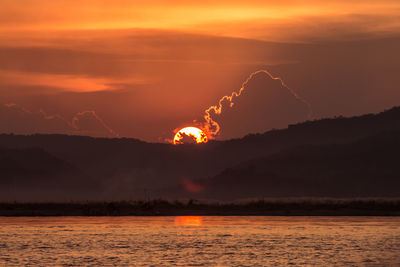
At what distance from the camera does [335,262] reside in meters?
61.7

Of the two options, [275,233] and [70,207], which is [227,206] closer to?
[70,207]

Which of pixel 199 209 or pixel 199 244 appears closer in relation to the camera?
pixel 199 244

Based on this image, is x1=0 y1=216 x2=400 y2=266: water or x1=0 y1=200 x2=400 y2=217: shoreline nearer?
x1=0 y1=216 x2=400 y2=266: water

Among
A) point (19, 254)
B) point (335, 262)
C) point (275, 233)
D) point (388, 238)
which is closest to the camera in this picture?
point (335, 262)

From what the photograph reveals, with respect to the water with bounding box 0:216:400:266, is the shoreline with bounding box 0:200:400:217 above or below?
above

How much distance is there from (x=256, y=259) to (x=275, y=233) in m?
25.9

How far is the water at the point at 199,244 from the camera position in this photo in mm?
62781

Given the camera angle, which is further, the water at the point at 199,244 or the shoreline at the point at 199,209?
the shoreline at the point at 199,209

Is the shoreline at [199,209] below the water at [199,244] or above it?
above

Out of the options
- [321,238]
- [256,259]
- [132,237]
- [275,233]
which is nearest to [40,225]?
[132,237]

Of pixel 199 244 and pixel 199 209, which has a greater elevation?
pixel 199 209

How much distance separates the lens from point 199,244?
76.4 metres

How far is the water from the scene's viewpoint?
62781 millimetres

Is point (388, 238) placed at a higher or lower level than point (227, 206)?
lower
